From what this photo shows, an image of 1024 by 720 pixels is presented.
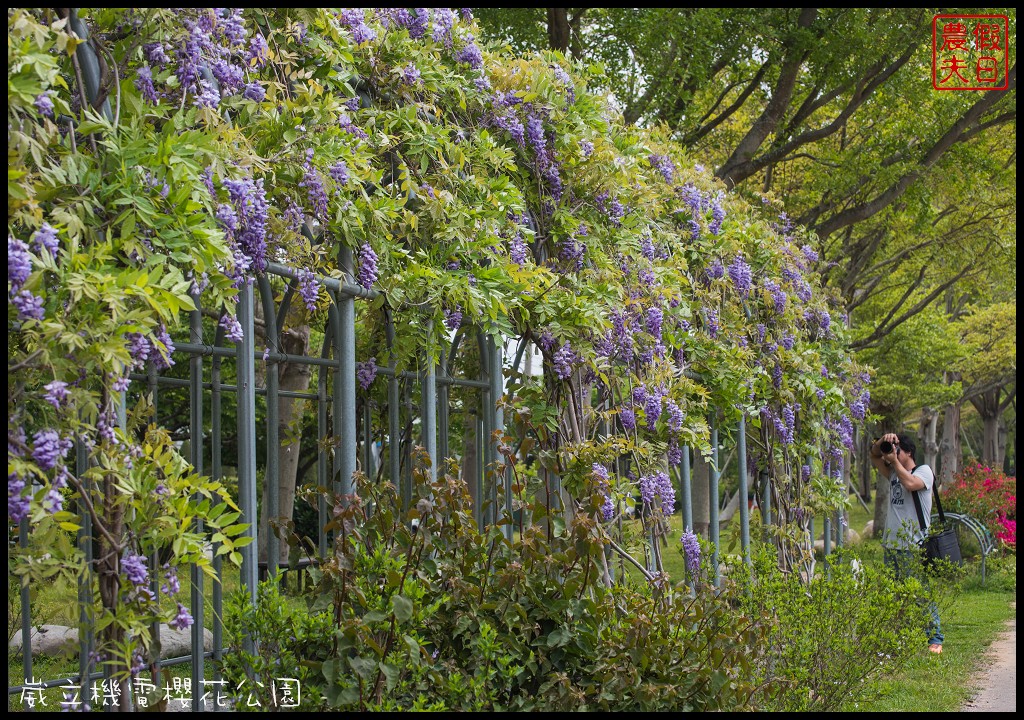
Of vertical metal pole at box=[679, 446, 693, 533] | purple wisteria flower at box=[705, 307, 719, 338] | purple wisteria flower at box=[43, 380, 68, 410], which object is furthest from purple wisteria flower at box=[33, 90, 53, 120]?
purple wisteria flower at box=[705, 307, 719, 338]

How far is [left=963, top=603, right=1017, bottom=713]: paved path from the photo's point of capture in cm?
545

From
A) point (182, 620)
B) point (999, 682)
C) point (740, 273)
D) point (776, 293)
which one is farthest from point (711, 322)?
point (182, 620)

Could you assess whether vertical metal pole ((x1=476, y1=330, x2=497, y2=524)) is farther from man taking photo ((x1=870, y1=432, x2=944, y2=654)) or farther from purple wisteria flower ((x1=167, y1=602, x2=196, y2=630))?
man taking photo ((x1=870, y1=432, x2=944, y2=654))

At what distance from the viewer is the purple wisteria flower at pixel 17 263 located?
2189 millimetres

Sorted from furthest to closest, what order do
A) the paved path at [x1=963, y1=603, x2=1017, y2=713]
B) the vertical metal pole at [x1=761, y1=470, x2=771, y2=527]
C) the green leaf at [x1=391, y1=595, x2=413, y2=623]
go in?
the vertical metal pole at [x1=761, y1=470, x2=771, y2=527], the paved path at [x1=963, y1=603, x2=1017, y2=713], the green leaf at [x1=391, y1=595, x2=413, y2=623]

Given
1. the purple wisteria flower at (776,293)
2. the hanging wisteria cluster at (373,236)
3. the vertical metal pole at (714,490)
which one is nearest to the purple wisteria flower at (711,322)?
the hanging wisteria cluster at (373,236)

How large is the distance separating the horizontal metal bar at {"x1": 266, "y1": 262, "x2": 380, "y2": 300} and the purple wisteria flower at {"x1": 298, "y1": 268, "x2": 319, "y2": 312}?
2 centimetres

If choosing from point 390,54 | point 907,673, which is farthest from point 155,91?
point 907,673

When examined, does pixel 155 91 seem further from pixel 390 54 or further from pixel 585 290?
pixel 585 290

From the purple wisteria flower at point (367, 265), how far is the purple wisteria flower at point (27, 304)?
64.5 inches

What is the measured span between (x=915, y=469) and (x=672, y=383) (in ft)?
8.97

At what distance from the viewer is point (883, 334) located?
50.9ft

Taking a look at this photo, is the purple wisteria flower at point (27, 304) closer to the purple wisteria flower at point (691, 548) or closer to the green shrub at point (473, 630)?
the green shrub at point (473, 630)

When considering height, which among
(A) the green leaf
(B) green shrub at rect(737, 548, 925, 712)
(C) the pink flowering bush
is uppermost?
(A) the green leaf
